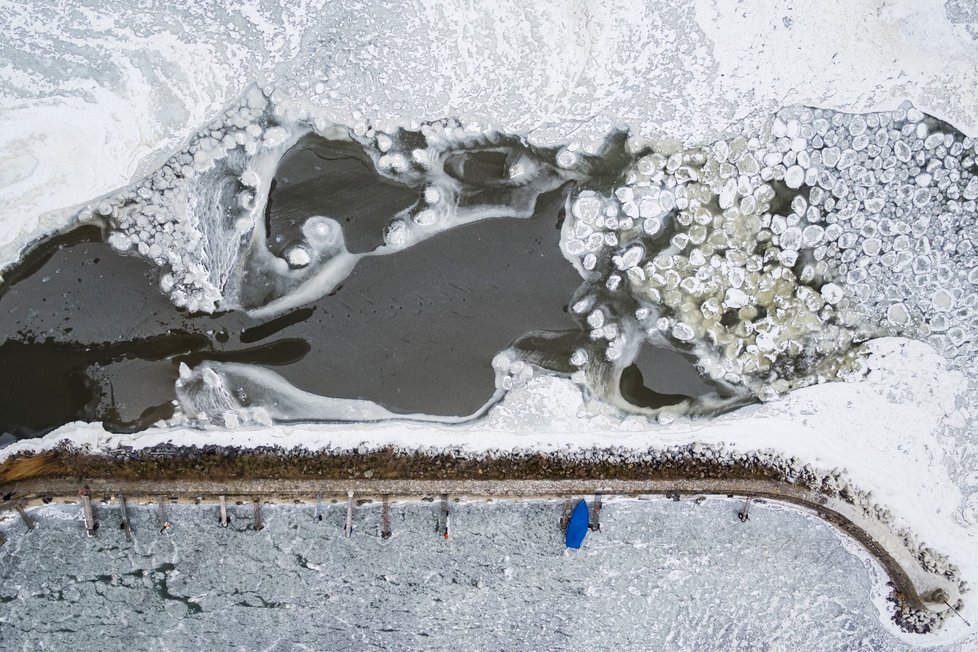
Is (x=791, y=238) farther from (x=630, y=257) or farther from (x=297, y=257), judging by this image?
(x=297, y=257)

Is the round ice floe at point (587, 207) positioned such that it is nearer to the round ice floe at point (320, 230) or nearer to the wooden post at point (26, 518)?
the round ice floe at point (320, 230)

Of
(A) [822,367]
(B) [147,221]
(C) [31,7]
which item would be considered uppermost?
(C) [31,7]

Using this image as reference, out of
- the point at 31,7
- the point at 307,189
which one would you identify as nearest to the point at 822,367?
the point at 307,189

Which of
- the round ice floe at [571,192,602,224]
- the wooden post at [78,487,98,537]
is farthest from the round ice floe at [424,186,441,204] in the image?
the wooden post at [78,487,98,537]

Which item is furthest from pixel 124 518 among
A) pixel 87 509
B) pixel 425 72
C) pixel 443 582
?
pixel 425 72

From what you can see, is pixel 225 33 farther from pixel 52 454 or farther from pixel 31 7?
pixel 52 454

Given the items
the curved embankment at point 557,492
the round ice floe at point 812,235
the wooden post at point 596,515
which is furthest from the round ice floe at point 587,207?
the wooden post at point 596,515
